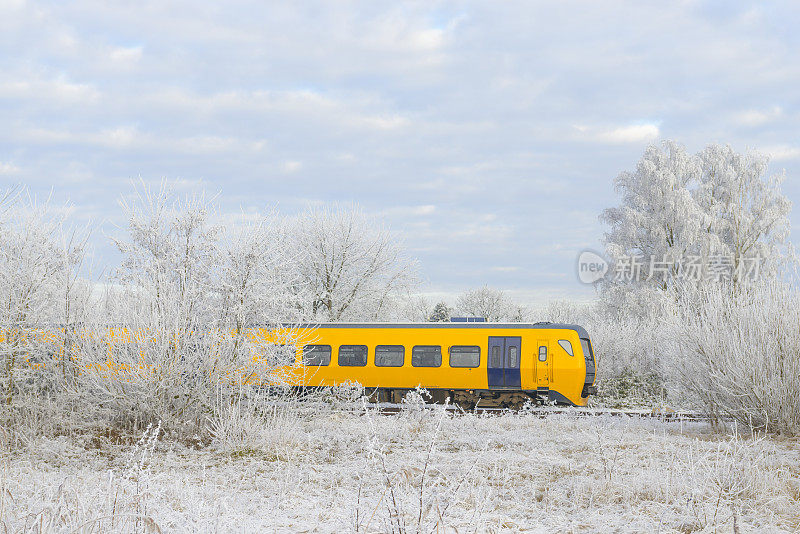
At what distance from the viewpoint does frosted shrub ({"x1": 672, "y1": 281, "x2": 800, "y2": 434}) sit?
1098cm

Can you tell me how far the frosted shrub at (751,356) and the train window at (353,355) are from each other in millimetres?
8329

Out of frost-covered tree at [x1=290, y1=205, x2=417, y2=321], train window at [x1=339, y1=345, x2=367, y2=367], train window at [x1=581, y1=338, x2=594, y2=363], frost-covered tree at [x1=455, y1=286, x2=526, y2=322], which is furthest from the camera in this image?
frost-covered tree at [x1=455, y1=286, x2=526, y2=322]

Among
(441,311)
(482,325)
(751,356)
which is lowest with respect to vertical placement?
(751,356)

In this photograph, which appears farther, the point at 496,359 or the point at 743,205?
the point at 743,205

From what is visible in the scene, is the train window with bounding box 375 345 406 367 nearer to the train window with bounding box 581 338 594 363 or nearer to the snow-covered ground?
the train window with bounding box 581 338 594 363

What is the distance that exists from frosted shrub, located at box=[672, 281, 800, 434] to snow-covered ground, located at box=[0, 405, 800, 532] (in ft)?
2.43

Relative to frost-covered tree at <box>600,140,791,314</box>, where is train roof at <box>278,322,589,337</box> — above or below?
below

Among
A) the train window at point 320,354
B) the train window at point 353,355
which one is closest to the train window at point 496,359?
the train window at point 353,355

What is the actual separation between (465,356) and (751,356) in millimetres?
7390

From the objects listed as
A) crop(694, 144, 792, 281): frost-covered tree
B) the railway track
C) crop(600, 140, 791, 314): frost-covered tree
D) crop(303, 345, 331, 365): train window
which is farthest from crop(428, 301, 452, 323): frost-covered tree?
the railway track

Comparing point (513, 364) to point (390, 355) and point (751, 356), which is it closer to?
point (390, 355)

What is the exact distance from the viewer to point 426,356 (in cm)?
1738

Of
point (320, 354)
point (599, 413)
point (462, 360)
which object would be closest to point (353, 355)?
point (320, 354)

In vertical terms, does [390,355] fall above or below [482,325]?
below
